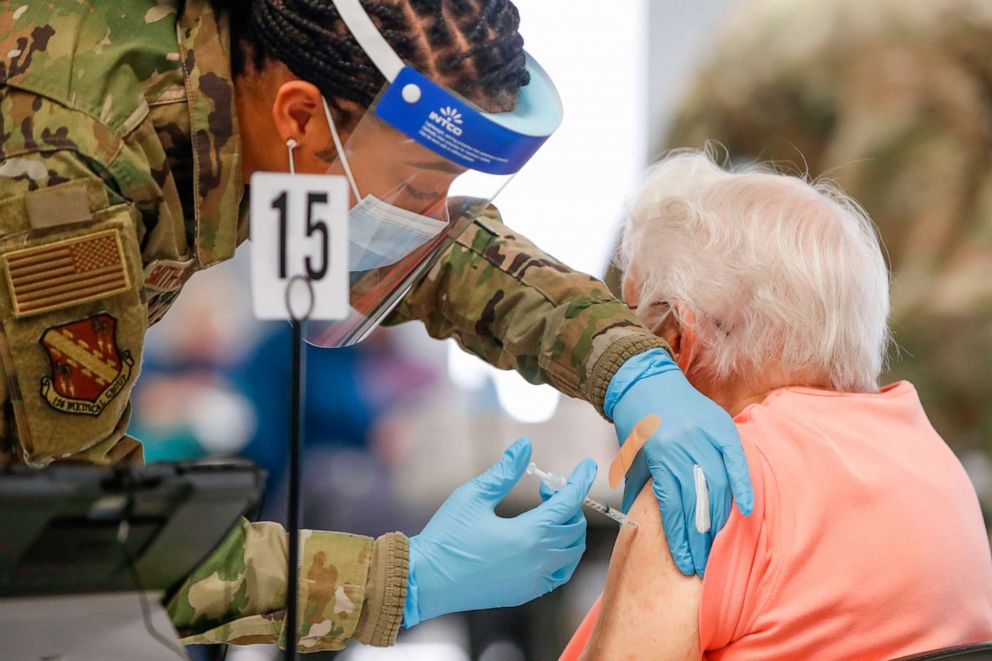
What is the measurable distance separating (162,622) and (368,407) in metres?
2.58

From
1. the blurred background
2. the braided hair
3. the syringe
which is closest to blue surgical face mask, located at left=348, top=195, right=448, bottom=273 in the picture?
the braided hair

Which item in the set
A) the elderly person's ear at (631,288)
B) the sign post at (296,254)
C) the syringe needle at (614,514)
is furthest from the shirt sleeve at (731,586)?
the sign post at (296,254)

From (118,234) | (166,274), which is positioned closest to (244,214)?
(166,274)

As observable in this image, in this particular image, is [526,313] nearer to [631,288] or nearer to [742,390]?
[631,288]

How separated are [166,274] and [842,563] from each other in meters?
0.98

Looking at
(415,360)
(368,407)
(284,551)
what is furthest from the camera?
(415,360)

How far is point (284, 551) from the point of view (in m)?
1.34

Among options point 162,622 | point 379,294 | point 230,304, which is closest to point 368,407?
point 230,304

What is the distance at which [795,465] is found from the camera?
1.47 metres

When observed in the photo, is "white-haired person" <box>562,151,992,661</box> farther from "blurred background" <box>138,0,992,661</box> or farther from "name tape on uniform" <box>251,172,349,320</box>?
"blurred background" <box>138,0,992,661</box>

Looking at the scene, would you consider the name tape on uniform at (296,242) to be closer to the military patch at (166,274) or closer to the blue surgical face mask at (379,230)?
the blue surgical face mask at (379,230)

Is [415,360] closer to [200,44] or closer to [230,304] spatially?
[230,304]

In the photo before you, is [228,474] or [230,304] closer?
[228,474]

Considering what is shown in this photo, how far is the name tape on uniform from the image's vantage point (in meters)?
1.00
